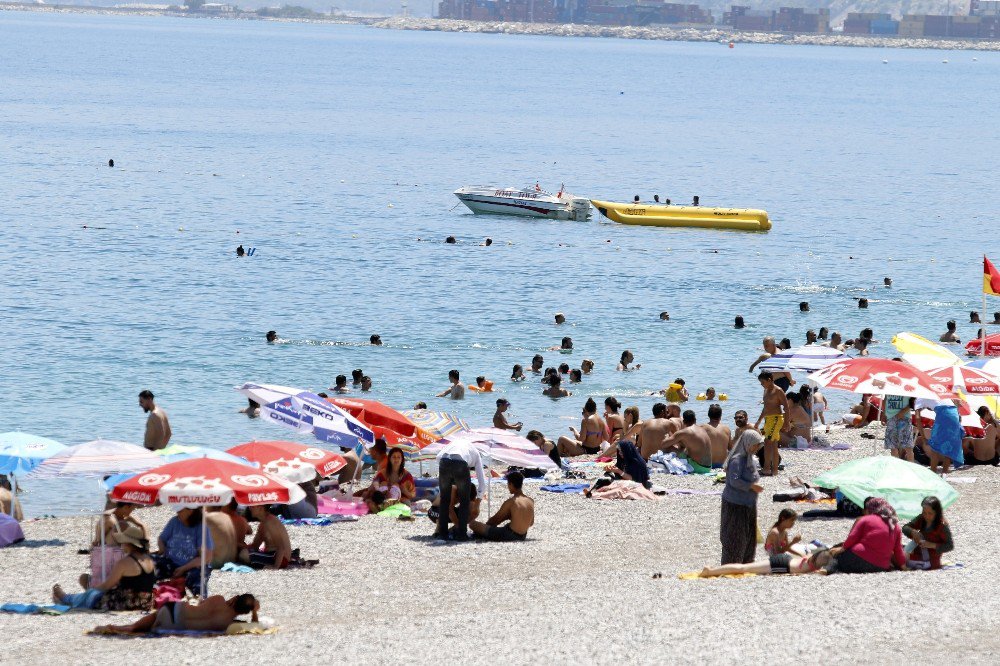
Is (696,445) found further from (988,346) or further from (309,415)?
(988,346)

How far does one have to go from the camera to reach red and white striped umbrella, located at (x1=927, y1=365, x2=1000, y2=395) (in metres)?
20.2

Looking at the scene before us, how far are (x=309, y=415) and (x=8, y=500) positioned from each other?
4.11 meters

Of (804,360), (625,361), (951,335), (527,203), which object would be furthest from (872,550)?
(527,203)

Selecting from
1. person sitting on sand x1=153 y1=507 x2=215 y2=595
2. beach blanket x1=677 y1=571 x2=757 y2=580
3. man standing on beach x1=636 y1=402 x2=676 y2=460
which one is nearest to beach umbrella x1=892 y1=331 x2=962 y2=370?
man standing on beach x1=636 y1=402 x2=676 y2=460

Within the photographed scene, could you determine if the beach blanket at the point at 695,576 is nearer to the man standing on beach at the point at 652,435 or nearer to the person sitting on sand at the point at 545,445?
the person sitting on sand at the point at 545,445

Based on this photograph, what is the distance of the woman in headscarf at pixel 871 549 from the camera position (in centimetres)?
1441

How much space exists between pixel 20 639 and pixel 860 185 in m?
74.8

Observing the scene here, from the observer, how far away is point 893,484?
1579cm

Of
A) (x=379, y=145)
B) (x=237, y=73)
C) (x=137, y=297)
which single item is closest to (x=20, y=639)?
(x=137, y=297)

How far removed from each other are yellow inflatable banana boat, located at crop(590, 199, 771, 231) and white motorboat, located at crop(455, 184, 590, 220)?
4.42 feet

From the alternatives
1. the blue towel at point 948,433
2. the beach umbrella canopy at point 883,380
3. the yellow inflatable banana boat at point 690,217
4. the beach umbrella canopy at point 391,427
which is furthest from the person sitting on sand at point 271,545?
the yellow inflatable banana boat at point 690,217

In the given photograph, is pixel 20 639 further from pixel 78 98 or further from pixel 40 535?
pixel 78 98

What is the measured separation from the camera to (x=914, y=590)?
43.8ft

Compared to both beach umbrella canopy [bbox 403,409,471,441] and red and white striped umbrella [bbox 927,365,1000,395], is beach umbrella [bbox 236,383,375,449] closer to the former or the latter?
beach umbrella canopy [bbox 403,409,471,441]
